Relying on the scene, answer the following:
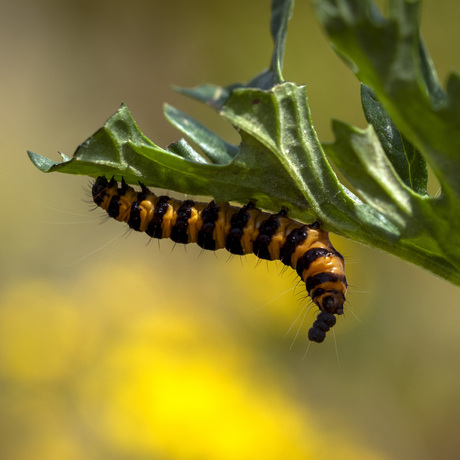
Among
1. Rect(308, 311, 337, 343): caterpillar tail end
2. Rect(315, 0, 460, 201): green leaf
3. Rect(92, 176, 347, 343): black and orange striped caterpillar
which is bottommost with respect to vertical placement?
Rect(308, 311, 337, 343): caterpillar tail end

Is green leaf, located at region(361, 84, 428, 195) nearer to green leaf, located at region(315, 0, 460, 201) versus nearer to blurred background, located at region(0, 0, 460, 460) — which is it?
green leaf, located at region(315, 0, 460, 201)

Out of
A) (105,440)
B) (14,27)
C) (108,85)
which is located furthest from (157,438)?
(14,27)

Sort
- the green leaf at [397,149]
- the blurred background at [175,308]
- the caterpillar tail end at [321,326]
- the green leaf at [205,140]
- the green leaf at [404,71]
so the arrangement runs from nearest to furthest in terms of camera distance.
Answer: the green leaf at [404,71] < the green leaf at [397,149] < the green leaf at [205,140] < the caterpillar tail end at [321,326] < the blurred background at [175,308]

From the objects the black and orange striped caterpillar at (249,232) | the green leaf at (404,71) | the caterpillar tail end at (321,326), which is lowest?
the caterpillar tail end at (321,326)

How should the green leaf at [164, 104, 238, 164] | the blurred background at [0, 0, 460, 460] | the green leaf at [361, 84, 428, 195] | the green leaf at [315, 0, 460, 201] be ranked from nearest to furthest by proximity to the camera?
the green leaf at [315, 0, 460, 201], the green leaf at [361, 84, 428, 195], the green leaf at [164, 104, 238, 164], the blurred background at [0, 0, 460, 460]

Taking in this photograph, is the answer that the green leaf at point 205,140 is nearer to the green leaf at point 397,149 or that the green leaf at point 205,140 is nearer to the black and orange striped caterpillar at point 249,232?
the black and orange striped caterpillar at point 249,232

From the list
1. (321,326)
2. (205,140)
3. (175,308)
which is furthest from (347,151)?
(175,308)

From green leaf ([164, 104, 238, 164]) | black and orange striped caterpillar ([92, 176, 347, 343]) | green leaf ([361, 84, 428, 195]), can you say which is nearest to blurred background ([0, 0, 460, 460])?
black and orange striped caterpillar ([92, 176, 347, 343])

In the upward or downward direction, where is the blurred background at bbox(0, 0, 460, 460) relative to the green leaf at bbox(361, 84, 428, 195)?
downward

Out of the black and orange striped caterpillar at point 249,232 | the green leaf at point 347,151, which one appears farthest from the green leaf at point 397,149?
the black and orange striped caterpillar at point 249,232
